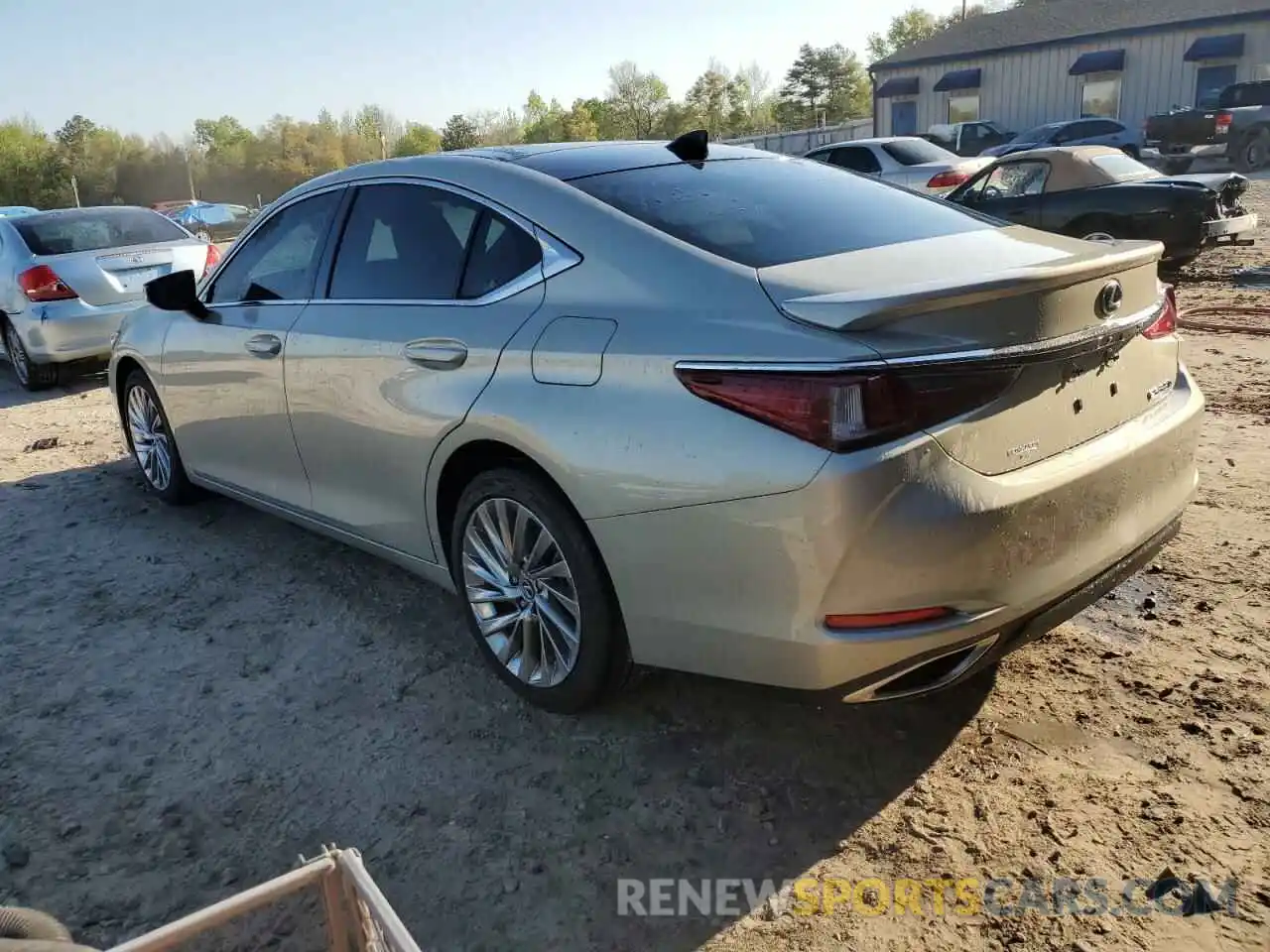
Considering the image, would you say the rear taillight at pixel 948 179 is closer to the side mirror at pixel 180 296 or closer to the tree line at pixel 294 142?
the side mirror at pixel 180 296

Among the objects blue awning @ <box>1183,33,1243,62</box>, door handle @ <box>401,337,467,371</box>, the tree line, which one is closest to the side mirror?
door handle @ <box>401,337,467,371</box>

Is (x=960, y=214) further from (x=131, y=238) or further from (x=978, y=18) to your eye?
(x=978, y=18)

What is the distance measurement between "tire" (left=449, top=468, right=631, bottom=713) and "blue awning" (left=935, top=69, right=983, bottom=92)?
138ft

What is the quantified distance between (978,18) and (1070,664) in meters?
46.6

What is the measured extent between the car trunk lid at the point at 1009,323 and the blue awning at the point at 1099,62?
3967cm

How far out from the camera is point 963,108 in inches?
1624

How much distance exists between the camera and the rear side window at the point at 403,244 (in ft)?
11.2

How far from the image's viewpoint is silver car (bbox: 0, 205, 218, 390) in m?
8.75

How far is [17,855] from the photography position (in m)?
2.72

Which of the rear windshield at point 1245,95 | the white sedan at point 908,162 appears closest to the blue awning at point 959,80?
the rear windshield at point 1245,95

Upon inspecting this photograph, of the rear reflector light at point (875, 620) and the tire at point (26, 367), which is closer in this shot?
A: the rear reflector light at point (875, 620)

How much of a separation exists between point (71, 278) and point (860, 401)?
8459 millimetres

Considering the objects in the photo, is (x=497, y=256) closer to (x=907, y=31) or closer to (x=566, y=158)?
(x=566, y=158)

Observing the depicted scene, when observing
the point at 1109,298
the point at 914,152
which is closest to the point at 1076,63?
the point at 914,152
